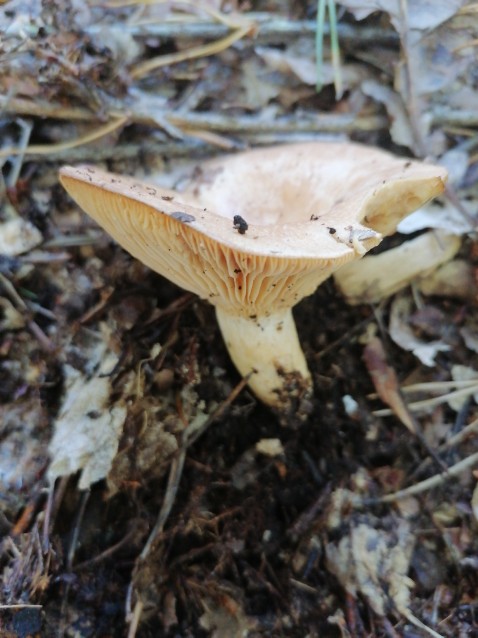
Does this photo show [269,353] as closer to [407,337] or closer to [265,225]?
[265,225]

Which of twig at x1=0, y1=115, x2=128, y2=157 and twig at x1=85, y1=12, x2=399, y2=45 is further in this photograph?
twig at x1=85, y1=12, x2=399, y2=45

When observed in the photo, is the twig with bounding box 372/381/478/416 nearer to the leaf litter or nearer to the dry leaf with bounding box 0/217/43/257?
the leaf litter

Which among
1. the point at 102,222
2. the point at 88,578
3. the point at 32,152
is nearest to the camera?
the point at 102,222

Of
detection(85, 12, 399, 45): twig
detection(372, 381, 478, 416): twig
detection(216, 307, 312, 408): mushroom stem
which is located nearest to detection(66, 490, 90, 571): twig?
detection(216, 307, 312, 408): mushroom stem

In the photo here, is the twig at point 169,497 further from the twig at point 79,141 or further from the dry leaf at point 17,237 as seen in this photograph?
the twig at point 79,141

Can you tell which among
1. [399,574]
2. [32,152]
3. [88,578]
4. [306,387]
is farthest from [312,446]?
[32,152]

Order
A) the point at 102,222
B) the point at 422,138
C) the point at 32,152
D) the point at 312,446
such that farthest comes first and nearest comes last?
the point at 422,138 < the point at 32,152 < the point at 312,446 < the point at 102,222

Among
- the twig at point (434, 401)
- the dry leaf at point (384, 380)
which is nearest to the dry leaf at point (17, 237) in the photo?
the dry leaf at point (384, 380)

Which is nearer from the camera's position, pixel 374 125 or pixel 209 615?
pixel 209 615

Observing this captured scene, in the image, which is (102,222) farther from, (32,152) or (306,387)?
(306,387)
